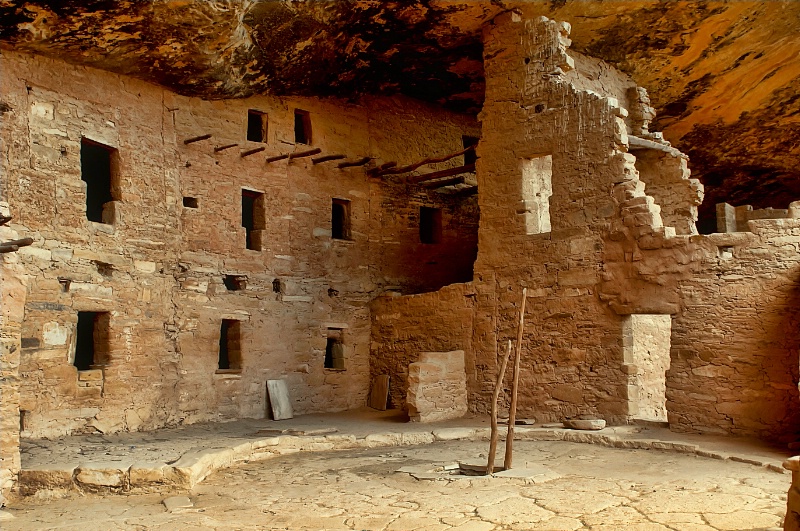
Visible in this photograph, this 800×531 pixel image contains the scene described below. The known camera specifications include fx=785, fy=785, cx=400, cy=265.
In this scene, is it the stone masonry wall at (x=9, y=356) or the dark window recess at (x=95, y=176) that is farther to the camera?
the dark window recess at (x=95, y=176)

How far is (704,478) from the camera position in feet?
26.6

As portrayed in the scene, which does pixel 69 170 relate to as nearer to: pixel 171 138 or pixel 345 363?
pixel 171 138

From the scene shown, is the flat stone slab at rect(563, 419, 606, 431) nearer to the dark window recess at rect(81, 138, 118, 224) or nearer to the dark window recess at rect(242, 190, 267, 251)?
the dark window recess at rect(242, 190, 267, 251)

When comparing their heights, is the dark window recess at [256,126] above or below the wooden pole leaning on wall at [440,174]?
above

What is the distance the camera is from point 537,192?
13.2 m

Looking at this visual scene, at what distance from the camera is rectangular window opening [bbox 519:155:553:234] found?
A: 1276 cm

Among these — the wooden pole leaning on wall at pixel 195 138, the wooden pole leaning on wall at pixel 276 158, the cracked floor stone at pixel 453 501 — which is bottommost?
the cracked floor stone at pixel 453 501

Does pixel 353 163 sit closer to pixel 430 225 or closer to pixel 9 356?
A: pixel 430 225

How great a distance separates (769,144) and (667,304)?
24.7 ft

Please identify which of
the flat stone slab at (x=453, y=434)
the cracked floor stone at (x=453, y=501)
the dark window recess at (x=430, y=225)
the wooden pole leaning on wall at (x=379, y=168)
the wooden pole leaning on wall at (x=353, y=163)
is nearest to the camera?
the cracked floor stone at (x=453, y=501)

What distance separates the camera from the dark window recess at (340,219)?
15375 mm

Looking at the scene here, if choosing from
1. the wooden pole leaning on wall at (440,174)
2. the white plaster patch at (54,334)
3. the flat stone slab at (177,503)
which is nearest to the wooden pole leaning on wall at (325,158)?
the wooden pole leaning on wall at (440,174)

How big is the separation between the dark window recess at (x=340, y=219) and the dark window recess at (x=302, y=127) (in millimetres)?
1334

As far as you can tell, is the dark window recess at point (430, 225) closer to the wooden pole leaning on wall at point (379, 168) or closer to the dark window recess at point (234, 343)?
the wooden pole leaning on wall at point (379, 168)
